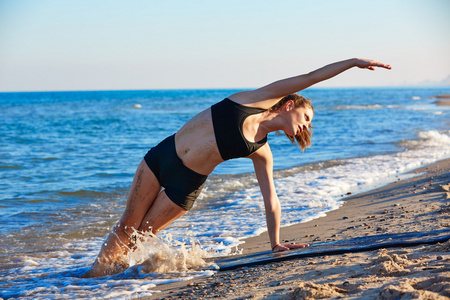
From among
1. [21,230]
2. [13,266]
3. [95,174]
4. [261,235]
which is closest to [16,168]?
[95,174]

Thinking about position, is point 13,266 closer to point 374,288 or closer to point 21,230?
point 21,230

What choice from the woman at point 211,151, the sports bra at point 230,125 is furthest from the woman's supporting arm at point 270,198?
the sports bra at point 230,125

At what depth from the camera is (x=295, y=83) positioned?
11.9ft

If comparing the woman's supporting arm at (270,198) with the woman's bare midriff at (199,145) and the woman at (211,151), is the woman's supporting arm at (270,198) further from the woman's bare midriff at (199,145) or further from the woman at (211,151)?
the woman's bare midriff at (199,145)

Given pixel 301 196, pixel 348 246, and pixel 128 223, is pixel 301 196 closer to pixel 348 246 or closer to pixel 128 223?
pixel 348 246

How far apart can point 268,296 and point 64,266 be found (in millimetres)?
2649

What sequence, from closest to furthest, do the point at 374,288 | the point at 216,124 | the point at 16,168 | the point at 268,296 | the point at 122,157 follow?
1. the point at 374,288
2. the point at 268,296
3. the point at 216,124
4. the point at 16,168
5. the point at 122,157

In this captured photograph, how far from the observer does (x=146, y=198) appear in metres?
4.05

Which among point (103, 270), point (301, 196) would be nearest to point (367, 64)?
point (103, 270)

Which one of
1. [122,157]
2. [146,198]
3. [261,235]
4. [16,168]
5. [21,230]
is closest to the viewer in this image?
[146,198]

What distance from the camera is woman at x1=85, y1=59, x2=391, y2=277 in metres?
3.67

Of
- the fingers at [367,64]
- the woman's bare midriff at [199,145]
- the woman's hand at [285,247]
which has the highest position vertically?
the fingers at [367,64]

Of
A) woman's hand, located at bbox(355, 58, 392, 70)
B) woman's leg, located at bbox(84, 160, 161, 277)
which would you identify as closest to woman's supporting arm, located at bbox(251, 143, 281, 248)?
woman's leg, located at bbox(84, 160, 161, 277)

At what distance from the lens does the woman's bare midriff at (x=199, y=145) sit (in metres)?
3.73
